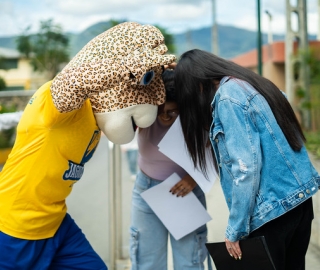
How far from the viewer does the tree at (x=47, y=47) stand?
4279 centimetres

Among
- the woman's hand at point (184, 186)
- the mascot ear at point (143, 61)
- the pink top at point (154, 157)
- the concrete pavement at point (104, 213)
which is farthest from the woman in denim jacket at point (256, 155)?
the concrete pavement at point (104, 213)

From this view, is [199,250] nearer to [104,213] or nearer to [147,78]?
[147,78]

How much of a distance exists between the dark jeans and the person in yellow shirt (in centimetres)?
79

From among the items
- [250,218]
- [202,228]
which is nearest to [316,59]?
[202,228]

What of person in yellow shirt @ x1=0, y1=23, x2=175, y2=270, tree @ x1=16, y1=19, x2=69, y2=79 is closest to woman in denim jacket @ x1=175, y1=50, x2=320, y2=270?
person in yellow shirt @ x1=0, y1=23, x2=175, y2=270

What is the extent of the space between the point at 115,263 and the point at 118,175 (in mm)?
729

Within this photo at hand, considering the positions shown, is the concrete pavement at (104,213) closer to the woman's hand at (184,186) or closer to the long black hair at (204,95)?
the woman's hand at (184,186)

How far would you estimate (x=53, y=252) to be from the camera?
2391 mm

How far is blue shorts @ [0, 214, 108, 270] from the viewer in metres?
2.29

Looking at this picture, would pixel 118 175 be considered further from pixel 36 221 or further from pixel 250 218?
pixel 250 218

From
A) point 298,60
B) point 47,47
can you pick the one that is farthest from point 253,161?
point 47,47

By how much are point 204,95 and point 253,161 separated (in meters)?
0.44

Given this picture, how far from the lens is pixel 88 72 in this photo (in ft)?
6.91

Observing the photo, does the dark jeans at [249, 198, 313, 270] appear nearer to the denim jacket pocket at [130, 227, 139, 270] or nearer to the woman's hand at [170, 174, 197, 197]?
the woman's hand at [170, 174, 197, 197]
